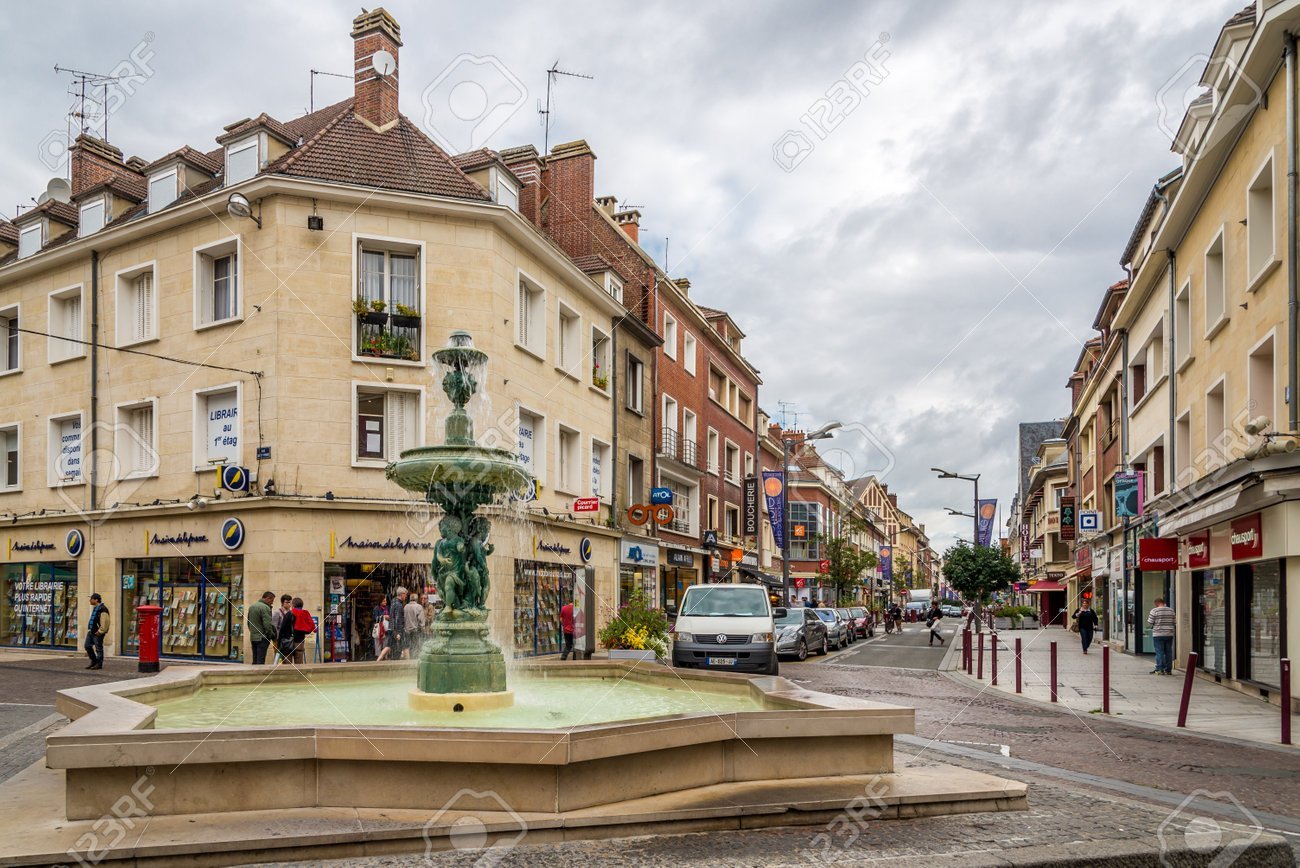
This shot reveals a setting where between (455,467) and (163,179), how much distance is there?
19035 millimetres

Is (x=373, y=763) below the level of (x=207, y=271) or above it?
below

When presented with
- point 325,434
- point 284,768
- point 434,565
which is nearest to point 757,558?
point 325,434

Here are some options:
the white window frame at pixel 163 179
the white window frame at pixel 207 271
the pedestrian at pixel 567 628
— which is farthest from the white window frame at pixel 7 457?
the pedestrian at pixel 567 628

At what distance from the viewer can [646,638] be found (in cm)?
1911

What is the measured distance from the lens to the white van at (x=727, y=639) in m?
18.8

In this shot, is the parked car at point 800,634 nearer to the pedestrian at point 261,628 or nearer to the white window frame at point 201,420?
the pedestrian at point 261,628

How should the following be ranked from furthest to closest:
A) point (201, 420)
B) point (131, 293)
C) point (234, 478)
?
point (131, 293), point (201, 420), point (234, 478)

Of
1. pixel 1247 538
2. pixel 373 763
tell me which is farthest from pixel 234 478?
pixel 1247 538

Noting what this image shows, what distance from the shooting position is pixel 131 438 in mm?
23281

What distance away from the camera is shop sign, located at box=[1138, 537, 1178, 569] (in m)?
22.4

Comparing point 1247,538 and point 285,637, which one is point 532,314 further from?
point 1247,538

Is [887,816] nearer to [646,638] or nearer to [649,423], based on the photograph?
[646,638]

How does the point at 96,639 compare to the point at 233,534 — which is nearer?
the point at 96,639

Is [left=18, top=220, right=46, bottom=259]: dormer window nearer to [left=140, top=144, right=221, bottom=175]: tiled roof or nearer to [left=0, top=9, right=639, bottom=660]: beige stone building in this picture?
[left=0, top=9, right=639, bottom=660]: beige stone building
